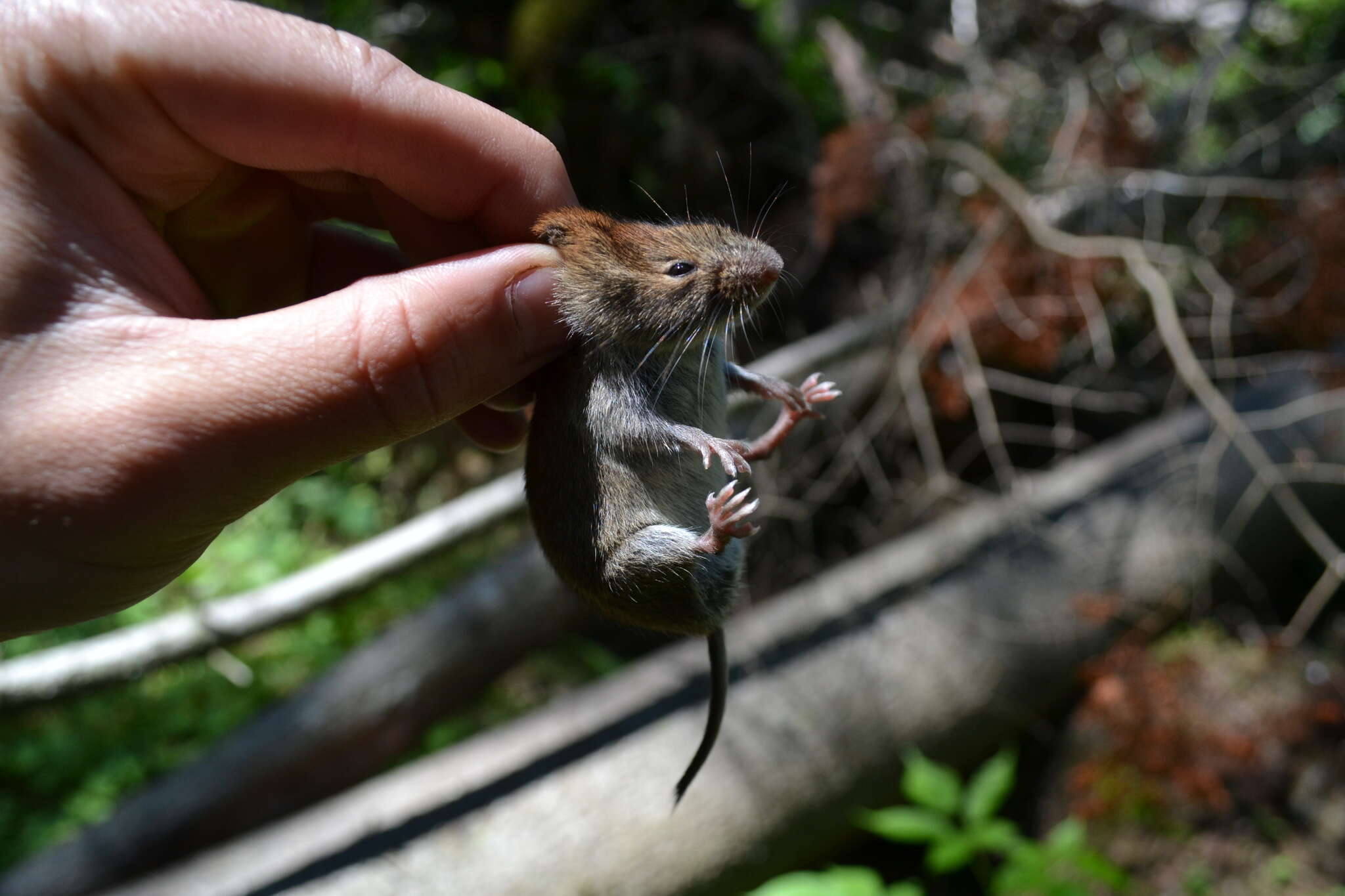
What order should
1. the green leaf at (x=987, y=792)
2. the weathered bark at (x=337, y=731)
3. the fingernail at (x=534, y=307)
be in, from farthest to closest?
the weathered bark at (x=337, y=731) → the green leaf at (x=987, y=792) → the fingernail at (x=534, y=307)

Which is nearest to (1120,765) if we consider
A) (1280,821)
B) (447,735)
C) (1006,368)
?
(1280,821)

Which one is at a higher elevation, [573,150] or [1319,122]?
[1319,122]

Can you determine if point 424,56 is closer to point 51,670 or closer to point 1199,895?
point 51,670

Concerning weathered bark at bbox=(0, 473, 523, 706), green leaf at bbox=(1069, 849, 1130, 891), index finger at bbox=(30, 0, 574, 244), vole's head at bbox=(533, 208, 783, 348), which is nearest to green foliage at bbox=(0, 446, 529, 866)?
weathered bark at bbox=(0, 473, 523, 706)

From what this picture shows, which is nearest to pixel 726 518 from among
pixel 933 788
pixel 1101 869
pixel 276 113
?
pixel 276 113

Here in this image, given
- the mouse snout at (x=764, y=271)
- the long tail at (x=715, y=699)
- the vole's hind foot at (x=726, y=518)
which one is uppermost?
the mouse snout at (x=764, y=271)

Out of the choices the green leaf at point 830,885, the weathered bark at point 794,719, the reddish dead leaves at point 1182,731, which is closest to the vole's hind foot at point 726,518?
the green leaf at point 830,885

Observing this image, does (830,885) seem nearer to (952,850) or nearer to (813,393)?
(952,850)

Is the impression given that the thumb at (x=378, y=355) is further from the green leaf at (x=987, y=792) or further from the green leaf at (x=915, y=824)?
the green leaf at (x=987, y=792)
